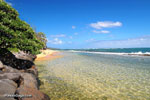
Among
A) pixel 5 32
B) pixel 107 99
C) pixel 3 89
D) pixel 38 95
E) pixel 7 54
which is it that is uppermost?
pixel 5 32

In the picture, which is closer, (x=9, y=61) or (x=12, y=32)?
(x=12, y=32)

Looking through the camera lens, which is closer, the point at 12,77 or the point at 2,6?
the point at 12,77

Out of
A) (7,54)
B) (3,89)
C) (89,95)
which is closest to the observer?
(3,89)

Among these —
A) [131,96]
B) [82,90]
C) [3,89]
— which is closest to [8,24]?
[3,89]

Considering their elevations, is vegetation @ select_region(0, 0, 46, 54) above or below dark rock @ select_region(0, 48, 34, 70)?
above

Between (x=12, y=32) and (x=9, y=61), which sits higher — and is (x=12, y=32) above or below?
above

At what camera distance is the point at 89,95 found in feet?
28.6

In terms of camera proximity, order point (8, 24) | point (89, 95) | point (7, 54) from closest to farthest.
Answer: point (89, 95), point (8, 24), point (7, 54)

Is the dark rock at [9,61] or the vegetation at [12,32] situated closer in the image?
the vegetation at [12,32]

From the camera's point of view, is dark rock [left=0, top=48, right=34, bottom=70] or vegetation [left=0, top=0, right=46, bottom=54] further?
dark rock [left=0, top=48, right=34, bottom=70]

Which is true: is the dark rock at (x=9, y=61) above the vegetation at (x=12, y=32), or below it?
below

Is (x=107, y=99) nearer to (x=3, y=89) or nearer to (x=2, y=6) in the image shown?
(x=3, y=89)

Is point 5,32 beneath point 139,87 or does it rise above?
above

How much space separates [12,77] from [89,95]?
572 cm
